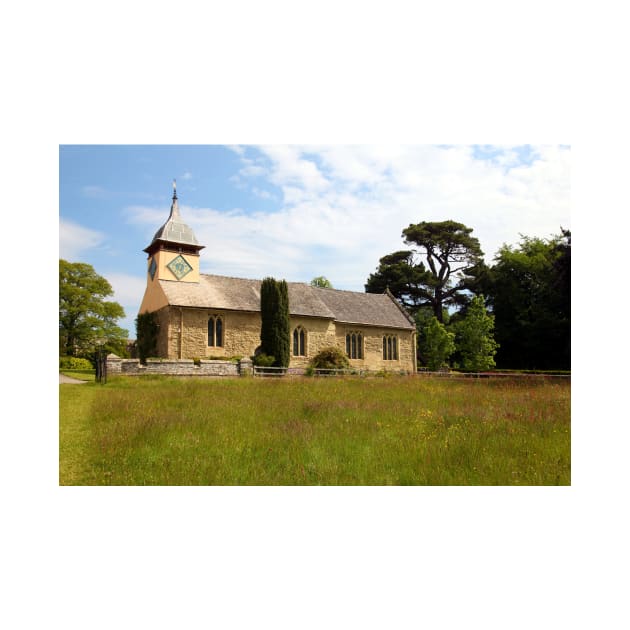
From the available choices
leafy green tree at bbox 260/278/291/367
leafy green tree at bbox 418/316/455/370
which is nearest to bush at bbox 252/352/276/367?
leafy green tree at bbox 260/278/291/367

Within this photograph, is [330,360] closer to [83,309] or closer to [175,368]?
[175,368]

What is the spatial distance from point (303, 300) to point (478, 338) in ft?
33.0

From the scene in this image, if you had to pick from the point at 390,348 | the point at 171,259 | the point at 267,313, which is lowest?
the point at 390,348

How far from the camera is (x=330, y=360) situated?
71.2ft

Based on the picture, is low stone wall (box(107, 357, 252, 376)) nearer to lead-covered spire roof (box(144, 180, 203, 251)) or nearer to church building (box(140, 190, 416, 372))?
church building (box(140, 190, 416, 372))

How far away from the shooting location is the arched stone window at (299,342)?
24.5 metres

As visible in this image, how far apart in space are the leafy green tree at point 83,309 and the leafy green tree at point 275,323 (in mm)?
8465

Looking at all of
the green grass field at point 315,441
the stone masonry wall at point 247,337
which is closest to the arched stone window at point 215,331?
the stone masonry wall at point 247,337

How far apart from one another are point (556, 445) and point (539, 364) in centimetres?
702

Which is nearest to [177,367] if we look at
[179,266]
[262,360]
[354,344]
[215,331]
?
[262,360]
